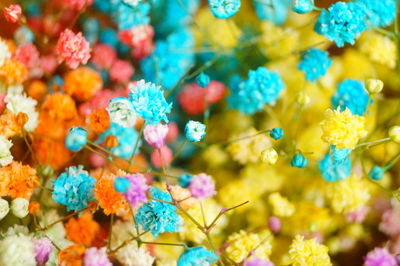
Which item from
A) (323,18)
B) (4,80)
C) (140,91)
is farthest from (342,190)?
(4,80)

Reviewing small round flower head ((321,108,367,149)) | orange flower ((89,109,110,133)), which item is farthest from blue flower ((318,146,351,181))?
orange flower ((89,109,110,133))

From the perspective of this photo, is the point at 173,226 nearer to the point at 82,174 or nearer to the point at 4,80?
the point at 82,174

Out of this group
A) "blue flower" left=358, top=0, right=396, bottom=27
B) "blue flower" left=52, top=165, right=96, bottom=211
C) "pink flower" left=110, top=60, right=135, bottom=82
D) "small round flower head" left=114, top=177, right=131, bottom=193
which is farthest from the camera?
"pink flower" left=110, top=60, right=135, bottom=82

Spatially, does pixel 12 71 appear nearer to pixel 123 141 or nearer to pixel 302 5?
pixel 123 141

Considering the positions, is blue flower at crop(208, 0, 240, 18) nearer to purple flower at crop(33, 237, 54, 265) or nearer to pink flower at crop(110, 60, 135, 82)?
pink flower at crop(110, 60, 135, 82)

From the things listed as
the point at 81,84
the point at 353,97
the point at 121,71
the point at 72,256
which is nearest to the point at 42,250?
the point at 72,256

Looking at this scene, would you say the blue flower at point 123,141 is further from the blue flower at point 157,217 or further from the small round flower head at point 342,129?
the small round flower head at point 342,129

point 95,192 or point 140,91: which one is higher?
point 140,91
